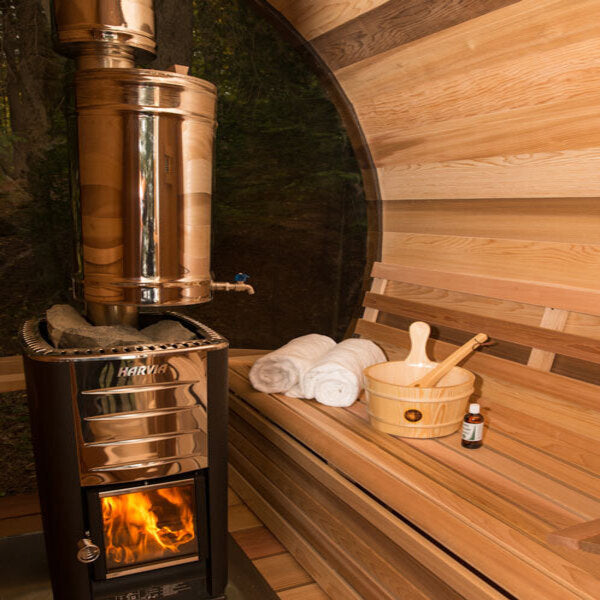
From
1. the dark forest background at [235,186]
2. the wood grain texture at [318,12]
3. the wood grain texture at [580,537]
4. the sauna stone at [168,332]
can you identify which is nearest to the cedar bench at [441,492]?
the wood grain texture at [580,537]

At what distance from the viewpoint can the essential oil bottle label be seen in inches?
65.4

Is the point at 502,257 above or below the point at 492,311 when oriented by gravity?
above

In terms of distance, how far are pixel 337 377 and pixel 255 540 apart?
664 mm

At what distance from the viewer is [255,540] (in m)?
2.09

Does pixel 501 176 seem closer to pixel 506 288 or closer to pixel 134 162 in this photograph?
pixel 506 288

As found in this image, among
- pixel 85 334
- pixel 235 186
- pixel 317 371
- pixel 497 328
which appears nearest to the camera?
pixel 85 334

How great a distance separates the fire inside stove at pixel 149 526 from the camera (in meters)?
1.58

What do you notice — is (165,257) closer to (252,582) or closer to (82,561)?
(82,561)

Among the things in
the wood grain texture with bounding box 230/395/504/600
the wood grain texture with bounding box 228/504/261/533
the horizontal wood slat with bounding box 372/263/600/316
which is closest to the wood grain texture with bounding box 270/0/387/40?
the horizontal wood slat with bounding box 372/263/600/316

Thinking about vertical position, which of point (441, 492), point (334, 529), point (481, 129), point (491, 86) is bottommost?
point (334, 529)

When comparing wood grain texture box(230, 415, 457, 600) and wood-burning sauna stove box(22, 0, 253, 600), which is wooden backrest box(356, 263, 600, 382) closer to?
→ wood grain texture box(230, 415, 457, 600)

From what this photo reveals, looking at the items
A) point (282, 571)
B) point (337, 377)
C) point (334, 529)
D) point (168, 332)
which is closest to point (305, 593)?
point (282, 571)

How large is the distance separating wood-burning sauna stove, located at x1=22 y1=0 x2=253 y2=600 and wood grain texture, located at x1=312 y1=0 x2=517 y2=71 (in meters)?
0.69

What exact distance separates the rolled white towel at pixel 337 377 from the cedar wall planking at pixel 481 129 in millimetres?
410
